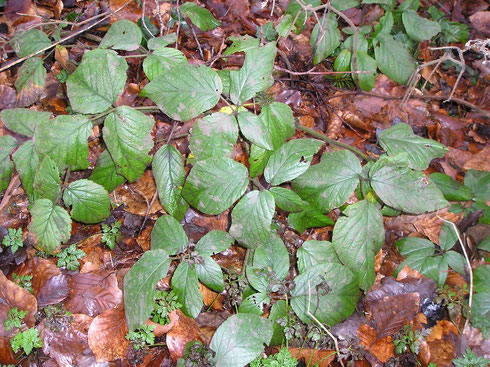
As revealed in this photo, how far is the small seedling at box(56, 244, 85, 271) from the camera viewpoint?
1957 millimetres

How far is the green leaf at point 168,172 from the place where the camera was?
1.91 metres

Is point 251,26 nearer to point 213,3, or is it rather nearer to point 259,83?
point 213,3

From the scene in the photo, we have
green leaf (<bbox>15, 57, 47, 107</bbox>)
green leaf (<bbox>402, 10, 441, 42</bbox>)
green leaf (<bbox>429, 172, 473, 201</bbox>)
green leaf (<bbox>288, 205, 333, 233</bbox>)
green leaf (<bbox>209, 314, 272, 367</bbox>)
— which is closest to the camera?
green leaf (<bbox>209, 314, 272, 367</bbox>)

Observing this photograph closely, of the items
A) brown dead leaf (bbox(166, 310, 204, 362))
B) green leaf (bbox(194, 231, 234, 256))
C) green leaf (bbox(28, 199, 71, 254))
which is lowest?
brown dead leaf (bbox(166, 310, 204, 362))

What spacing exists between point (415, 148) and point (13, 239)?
228cm

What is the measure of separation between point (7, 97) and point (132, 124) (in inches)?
47.1

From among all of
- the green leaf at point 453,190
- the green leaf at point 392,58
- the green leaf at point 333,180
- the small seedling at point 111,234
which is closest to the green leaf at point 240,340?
the green leaf at point 333,180

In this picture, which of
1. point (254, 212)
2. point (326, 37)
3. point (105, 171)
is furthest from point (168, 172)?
point (326, 37)

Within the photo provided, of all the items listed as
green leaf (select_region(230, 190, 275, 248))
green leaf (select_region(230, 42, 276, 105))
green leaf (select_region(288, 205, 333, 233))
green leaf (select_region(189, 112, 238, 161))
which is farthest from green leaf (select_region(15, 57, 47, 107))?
green leaf (select_region(288, 205, 333, 233))

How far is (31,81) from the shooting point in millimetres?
2209

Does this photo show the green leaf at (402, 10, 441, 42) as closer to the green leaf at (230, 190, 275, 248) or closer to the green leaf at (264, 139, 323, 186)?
the green leaf at (264, 139, 323, 186)

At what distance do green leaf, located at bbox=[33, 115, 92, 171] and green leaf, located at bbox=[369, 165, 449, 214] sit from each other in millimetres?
1460

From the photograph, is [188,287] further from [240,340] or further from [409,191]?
[409,191]

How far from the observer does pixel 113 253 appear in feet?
6.81
